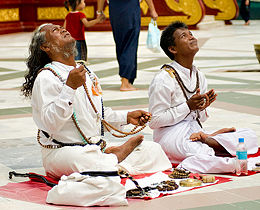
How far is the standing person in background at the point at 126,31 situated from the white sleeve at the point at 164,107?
12.2 ft

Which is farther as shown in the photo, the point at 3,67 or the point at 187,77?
the point at 3,67

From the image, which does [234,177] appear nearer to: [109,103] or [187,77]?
[187,77]

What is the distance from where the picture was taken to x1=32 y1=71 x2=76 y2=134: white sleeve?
4219 millimetres

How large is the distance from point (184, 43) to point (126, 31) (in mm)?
3645

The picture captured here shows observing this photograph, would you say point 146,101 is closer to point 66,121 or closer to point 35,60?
point 35,60

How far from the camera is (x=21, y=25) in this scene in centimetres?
2255

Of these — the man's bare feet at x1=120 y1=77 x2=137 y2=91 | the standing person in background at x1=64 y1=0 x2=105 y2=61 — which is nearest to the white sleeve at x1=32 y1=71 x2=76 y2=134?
A: the man's bare feet at x1=120 y1=77 x2=137 y2=91

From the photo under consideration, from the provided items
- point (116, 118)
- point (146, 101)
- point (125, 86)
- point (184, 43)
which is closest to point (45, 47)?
point (116, 118)

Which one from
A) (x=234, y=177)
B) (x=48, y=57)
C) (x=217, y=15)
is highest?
(x=48, y=57)

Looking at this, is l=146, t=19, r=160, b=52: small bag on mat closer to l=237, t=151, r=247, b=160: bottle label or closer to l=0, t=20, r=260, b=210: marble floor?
l=0, t=20, r=260, b=210: marble floor

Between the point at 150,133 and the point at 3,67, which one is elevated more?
the point at 150,133

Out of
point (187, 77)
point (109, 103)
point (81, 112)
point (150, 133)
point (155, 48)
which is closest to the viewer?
point (81, 112)

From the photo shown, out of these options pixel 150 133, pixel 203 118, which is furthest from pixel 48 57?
pixel 150 133

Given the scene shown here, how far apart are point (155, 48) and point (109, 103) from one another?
6.23ft
